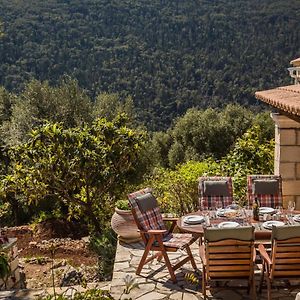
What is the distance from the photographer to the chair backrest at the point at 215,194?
22.7ft

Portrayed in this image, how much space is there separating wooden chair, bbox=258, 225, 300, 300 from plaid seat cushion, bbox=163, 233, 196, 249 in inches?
47.4

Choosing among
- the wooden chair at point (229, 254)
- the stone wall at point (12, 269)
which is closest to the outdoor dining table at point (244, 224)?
the wooden chair at point (229, 254)

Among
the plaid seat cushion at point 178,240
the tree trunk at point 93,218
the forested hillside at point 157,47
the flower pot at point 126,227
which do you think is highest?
the forested hillside at point 157,47

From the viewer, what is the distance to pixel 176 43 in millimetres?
37344

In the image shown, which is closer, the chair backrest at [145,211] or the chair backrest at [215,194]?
the chair backrest at [145,211]

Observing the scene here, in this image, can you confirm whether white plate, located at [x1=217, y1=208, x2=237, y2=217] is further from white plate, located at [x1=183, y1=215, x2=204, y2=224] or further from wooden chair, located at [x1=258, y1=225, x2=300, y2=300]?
wooden chair, located at [x1=258, y1=225, x2=300, y2=300]

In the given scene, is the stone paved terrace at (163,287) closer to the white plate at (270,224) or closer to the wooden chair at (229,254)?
the wooden chair at (229,254)

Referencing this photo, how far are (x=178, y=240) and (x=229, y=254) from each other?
1229 mm

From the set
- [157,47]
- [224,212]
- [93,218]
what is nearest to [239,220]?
[224,212]

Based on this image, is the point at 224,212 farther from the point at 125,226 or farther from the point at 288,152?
the point at 288,152

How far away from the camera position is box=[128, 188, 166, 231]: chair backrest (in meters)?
6.01

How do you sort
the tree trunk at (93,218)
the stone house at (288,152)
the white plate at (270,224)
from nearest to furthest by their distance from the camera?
the white plate at (270,224) → the stone house at (288,152) → the tree trunk at (93,218)

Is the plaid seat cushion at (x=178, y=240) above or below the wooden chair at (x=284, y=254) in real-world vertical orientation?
below

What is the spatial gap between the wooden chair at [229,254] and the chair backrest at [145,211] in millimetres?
1270
